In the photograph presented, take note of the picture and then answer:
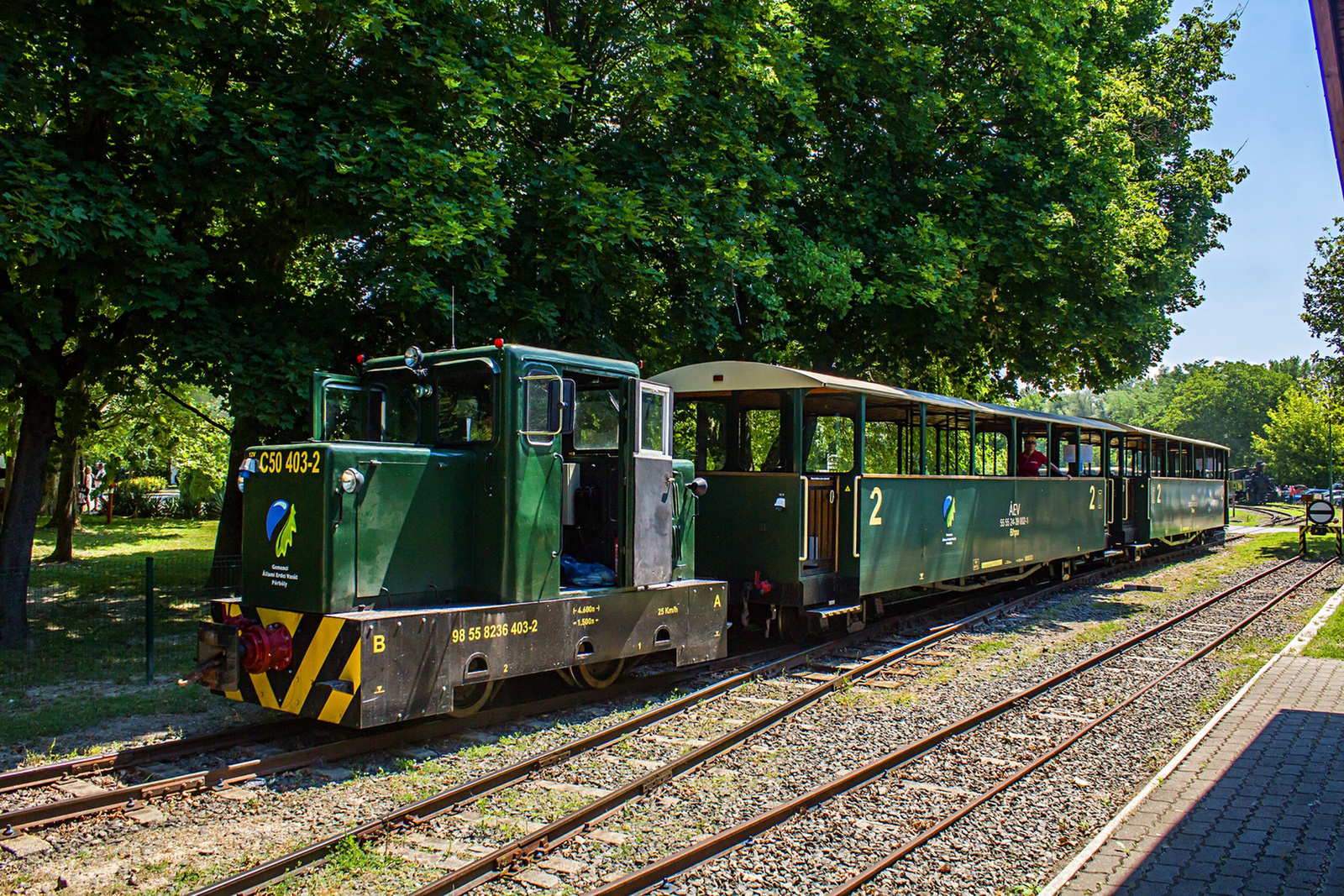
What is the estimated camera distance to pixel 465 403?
7484mm

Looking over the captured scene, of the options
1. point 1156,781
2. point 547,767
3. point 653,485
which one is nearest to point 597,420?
point 653,485

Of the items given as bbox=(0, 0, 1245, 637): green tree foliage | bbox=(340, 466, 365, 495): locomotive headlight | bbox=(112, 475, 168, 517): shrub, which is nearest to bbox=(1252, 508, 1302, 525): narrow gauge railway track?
bbox=(0, 0, 1245, 637): green tree foliage

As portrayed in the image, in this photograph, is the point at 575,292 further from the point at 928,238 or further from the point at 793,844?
the point at 793,844

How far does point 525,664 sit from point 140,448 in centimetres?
2287

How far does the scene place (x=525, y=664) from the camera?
721cm

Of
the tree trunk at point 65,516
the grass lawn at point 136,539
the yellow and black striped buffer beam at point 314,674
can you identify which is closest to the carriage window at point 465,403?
the yellow and black striped buffer beam at point 314,674

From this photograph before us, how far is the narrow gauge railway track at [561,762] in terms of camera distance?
4676 mm

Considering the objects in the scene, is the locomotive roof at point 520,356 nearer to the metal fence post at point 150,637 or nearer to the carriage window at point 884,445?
the metal fence post at point 150,637

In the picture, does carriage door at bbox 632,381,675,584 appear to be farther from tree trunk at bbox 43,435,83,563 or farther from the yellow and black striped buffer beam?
tree trunk at bbox 43,435,83,563

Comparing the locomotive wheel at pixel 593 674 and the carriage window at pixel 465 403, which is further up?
the carriage window at pixel 465 403

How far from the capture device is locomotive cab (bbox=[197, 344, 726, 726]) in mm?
6559

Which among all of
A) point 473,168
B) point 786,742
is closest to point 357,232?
point 473,168

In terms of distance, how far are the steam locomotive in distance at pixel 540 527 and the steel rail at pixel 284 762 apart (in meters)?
0.18

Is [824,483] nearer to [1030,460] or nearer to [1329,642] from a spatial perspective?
[1030,460]
